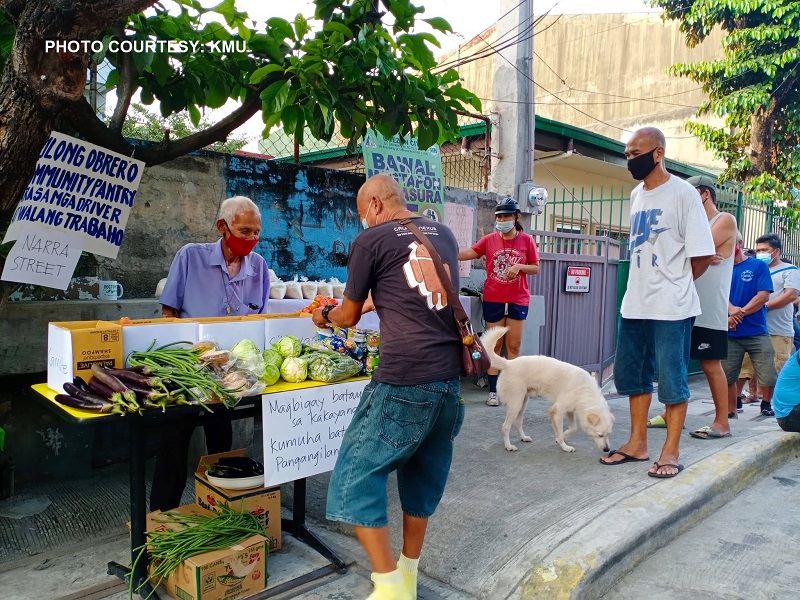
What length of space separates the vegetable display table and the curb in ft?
3.58

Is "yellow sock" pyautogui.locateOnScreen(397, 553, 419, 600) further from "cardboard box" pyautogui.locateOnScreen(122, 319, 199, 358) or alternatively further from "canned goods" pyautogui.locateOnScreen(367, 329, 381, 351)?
Answer: "cardboard box" pyautogui.locateOnScreen(122, 319, 199, 358)

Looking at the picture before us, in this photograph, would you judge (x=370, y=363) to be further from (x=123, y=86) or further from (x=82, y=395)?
(x=123, y=86)

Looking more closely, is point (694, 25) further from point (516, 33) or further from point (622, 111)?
point (622, 111)

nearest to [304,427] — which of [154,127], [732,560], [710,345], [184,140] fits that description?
[184,140]

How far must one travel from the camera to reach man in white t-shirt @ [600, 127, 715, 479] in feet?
13.4

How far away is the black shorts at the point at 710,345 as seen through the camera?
16.3 feet

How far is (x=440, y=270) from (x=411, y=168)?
4417 mm

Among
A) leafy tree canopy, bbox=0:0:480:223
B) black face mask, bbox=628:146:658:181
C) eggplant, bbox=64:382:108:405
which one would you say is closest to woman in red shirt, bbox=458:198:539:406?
black face mask, bbox=628:146:658:181

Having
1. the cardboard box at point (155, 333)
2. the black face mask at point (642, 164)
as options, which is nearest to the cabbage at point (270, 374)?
the cardboard box at point (155, 333)

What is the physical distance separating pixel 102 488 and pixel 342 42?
3.54 m

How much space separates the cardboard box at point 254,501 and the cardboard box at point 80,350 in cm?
85

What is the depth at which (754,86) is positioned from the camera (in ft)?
38.3

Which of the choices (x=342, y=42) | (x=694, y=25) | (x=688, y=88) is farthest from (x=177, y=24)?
(x=688, y=88)

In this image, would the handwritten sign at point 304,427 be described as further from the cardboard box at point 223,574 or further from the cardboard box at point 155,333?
the cardboard box at point 155,333
